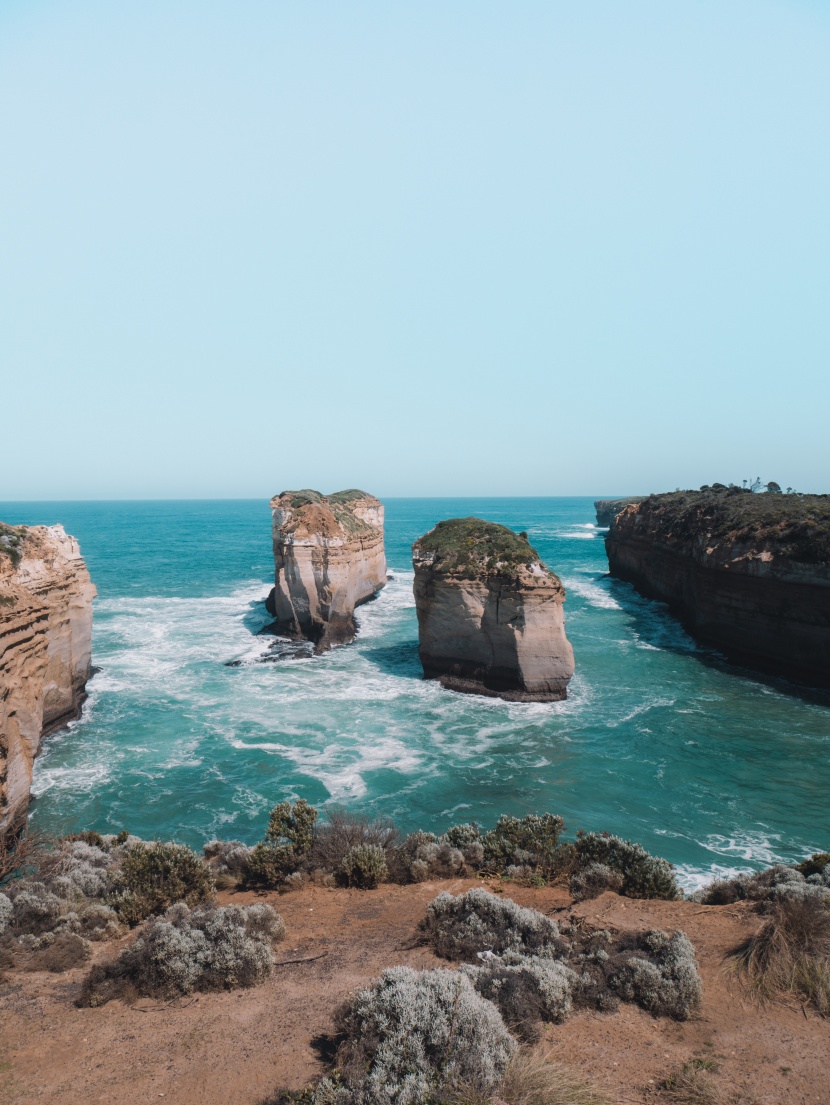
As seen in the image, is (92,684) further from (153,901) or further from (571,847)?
(571,847)

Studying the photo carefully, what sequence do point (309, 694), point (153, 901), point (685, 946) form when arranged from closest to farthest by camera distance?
point (685, 946) → point (153, 901) → point (309, 694)

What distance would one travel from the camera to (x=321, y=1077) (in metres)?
6.98

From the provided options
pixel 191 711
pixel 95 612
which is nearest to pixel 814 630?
pixel 191 711

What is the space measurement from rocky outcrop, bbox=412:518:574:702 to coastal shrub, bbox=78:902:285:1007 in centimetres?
2079

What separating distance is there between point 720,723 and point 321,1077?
82.9 feet

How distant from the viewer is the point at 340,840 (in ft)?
46.7

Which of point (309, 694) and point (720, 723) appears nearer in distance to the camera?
point (720, 723)

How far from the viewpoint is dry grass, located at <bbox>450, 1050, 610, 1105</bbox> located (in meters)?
6.24

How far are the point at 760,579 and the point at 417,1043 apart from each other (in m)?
34.4

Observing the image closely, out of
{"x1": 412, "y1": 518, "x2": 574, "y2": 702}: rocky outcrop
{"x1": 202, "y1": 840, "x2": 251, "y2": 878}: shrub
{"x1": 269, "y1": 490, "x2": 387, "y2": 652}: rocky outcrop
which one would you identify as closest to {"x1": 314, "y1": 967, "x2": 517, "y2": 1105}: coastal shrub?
{"x1": 202, "y1": 840, "x2": 251, "y2": 878}: shrub

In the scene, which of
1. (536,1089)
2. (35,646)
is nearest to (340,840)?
(536,1089)

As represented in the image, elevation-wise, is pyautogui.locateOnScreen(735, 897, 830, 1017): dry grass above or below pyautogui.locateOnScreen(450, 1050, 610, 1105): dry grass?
below

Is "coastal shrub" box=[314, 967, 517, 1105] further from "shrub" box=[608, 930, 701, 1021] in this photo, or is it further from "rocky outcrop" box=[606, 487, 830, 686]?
"rocky outcrop" box=[606, 487, 830, 686]

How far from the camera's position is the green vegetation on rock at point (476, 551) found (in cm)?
2960
